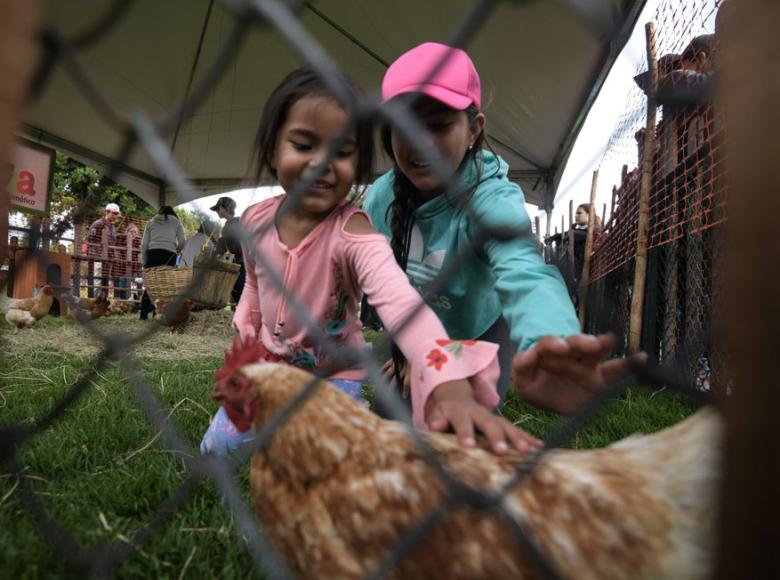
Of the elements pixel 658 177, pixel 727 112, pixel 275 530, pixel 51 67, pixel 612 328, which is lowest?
pixel 275 530

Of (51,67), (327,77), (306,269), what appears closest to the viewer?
(327,77)

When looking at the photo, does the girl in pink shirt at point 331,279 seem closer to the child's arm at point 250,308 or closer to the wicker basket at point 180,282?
the child's arm at point 250,308

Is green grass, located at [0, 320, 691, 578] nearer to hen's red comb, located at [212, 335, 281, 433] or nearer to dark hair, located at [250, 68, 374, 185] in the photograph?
hen's red comb, located at [212, 335, 281, 433]

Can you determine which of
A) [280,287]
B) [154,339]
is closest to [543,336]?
[280,287]

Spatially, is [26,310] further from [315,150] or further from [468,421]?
[468,421]

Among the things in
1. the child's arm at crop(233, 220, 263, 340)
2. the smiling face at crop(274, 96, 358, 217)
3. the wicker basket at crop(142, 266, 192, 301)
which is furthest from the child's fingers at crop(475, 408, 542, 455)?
the wicker basket at crop(142, 266, 192, 301)

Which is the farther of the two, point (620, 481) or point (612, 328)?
point (620, 481)

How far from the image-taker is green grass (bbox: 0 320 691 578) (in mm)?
1081

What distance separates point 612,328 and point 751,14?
0.40 meters

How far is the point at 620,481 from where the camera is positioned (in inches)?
30.7

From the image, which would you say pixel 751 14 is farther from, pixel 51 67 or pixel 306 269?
pixel 306 269

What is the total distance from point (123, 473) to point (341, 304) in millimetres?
800

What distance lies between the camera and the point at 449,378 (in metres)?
0.98

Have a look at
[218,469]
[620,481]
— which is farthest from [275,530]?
[620,481]
